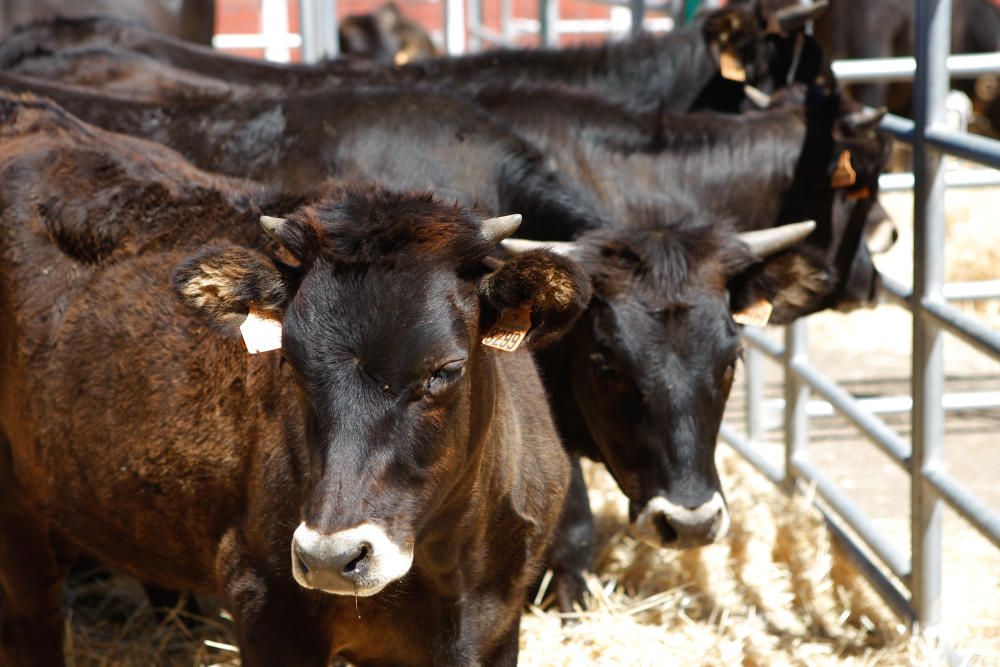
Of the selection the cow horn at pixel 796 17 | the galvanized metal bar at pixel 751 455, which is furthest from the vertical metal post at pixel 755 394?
the cow horn at pixel 796 17

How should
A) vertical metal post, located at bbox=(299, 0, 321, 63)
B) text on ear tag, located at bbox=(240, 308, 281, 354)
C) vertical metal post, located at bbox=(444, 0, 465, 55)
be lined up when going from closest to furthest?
text on ear tag, located at bbox=(240, 308, 281, 354) → vertical metal post, located at bbox=(299, 0, 321, 63) → vertical metal post, located at bbox=(444, 0, 465, 55)

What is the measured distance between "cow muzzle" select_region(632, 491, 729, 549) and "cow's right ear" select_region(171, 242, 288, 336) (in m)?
1.27

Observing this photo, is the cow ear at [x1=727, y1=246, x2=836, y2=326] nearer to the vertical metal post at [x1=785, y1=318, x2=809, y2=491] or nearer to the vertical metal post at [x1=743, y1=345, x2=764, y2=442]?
the vertical metal post at [x1=785, y1=318, x2=809, y2=491]

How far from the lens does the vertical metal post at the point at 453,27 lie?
36.5 ft

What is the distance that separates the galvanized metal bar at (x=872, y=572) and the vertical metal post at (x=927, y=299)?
3.7 inches

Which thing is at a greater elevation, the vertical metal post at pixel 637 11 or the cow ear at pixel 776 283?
the vertical metal post at pixel 637 11

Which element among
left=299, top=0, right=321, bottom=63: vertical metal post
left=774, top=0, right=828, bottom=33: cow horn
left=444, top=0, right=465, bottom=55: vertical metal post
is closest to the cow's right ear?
left=774, top=0, right=828, bottom=33: cow horn

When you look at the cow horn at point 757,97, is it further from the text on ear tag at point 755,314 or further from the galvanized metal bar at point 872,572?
the text on ear tag at point 755,314

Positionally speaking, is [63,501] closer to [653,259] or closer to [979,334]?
[653,259]

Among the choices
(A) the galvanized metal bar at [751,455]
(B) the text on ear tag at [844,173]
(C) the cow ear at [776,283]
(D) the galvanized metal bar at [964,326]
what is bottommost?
(A) the galvanized metal bar at [751,455]

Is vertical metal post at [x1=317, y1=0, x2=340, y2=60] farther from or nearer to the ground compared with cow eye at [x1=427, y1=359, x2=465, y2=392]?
farther from the ground

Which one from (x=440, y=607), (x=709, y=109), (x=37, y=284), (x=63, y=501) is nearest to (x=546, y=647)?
(x=440, y=607)

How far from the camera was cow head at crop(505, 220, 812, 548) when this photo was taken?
3891mm

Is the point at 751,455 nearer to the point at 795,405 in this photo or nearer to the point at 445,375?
the point at 795,405
